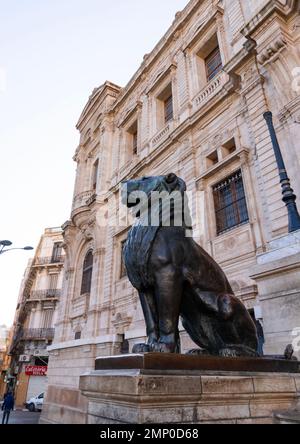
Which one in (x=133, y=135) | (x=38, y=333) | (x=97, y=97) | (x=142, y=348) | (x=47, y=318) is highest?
(x=97, y=97)

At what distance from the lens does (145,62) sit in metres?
15.8

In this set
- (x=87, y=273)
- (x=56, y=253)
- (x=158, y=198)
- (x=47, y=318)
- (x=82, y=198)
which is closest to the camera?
(x=158, y=198)

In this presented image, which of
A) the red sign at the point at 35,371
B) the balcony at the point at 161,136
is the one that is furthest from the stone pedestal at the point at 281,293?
the red sign at the point at 35,371

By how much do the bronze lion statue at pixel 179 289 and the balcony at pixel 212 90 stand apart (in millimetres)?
8738

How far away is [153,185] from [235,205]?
6.47 metres

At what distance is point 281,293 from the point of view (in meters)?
3.83

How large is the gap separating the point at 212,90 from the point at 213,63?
2656mm

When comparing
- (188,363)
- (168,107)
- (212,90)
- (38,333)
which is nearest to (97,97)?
(168,107)

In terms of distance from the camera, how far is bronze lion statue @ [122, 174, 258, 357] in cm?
217

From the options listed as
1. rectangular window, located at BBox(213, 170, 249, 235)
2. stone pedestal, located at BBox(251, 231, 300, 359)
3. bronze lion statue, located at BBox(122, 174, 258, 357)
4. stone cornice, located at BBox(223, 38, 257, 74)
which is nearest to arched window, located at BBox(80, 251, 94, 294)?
rectangular window, located at BBox(213, 170, 249, 235)

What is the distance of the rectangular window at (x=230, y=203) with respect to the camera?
8383 mm

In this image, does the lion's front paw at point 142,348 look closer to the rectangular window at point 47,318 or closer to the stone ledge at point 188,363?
the stone ledge at point 188,363

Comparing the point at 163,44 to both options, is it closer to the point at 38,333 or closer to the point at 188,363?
the point at 188,363

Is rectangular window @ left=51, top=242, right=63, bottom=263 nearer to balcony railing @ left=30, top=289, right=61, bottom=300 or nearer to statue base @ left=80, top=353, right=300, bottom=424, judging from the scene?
balcony railing @ left=30, top=289, right=61, bottom=300
